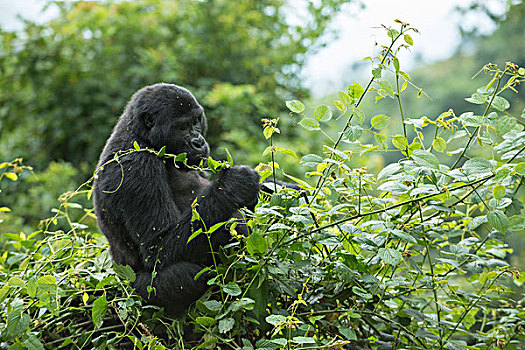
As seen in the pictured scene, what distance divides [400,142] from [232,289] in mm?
606

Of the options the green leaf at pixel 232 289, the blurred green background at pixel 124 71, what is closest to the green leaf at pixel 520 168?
the green leaf at pixel 232 289

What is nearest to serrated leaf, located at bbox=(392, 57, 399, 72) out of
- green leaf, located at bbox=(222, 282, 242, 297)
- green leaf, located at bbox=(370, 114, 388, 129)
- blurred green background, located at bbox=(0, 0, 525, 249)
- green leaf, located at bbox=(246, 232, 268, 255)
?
green leaf, located at bbox=(370, 114, 388, 129)

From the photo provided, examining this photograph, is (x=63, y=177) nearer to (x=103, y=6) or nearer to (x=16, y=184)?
(x=16, y=184)

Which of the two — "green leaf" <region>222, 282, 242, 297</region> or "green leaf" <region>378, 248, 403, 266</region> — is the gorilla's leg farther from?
"green leaf" <region>378, 248, 403, 266</region>

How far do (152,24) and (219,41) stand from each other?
2.77 feet

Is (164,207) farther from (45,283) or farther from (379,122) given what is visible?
(379,122)

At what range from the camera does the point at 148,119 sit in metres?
2.02

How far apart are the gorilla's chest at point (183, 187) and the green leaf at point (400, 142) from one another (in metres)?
0.83

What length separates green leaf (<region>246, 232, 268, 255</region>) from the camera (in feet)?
4.37

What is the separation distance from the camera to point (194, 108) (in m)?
2.10

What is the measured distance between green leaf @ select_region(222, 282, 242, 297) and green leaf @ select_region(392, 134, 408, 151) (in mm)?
572

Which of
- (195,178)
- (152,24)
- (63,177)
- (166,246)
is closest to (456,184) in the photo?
(166,246)

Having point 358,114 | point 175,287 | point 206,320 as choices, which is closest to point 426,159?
point 358,114

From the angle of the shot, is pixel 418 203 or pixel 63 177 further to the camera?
pixel 63 177
